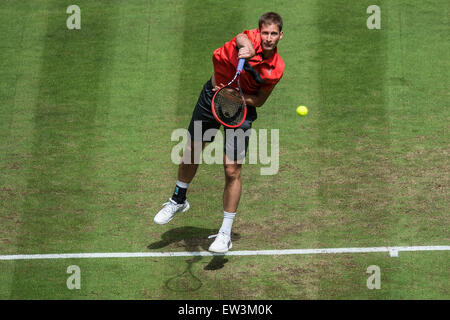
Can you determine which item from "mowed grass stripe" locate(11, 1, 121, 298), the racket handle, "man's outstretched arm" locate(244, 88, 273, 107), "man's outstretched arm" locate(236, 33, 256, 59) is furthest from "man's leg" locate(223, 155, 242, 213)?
"mowed grass stripe" locate(11, 1, 121, 298)

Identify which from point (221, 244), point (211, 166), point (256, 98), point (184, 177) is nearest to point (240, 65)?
point (256, 98)

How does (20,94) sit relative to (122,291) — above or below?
above

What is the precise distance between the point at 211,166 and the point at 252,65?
2461 millimetres

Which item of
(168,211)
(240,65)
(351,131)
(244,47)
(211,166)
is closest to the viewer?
(240,65)

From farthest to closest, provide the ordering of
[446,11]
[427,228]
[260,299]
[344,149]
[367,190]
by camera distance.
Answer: [446,11] < [344,149] < [367,190] < [427,228] < [260,299]

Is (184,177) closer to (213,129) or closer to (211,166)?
(213,129)

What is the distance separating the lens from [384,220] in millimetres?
9766

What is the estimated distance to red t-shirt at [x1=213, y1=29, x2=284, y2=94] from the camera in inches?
356

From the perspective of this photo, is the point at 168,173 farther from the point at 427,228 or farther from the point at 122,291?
the point at 427,228

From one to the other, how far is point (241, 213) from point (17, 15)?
6.34m

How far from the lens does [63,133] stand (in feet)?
38.1

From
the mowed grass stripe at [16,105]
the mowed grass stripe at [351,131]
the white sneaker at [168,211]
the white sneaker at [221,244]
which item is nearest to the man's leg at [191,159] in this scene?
the white sneaker at [168,211]

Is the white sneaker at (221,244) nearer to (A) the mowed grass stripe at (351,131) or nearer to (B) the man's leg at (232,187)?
(B) the man's leg at (232,187)

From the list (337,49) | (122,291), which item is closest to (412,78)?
(337,49)
